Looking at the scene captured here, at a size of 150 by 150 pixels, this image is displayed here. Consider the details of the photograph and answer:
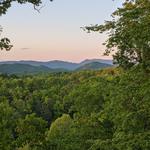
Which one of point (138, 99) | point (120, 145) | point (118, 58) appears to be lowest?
point (120, 145)

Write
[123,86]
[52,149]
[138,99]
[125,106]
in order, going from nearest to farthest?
[138,99]
[123,86]
[125,106]
[52,149]

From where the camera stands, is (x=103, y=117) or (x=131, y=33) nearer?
(x=131, y=33)

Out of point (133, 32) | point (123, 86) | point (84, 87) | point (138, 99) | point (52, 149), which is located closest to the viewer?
point (133, 32)

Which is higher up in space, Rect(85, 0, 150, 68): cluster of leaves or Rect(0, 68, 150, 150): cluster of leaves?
Rect(85, 0, 150, 68): cluster of leaves

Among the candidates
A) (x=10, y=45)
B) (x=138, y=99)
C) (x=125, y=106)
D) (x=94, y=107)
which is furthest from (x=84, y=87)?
(x=10, y=45)

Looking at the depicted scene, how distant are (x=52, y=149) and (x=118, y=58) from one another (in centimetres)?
1466

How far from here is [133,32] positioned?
1847 centimetres

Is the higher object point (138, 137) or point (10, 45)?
point (10, 45)

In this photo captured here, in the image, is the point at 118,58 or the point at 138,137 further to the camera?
the point at 118,58

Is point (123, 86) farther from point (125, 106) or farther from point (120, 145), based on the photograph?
point (120, 145)

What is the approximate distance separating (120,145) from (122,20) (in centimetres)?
536

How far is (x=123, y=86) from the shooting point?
21.9 m

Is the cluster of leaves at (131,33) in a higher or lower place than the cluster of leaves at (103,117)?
higher

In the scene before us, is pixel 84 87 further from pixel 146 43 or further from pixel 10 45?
pixel 10 45
